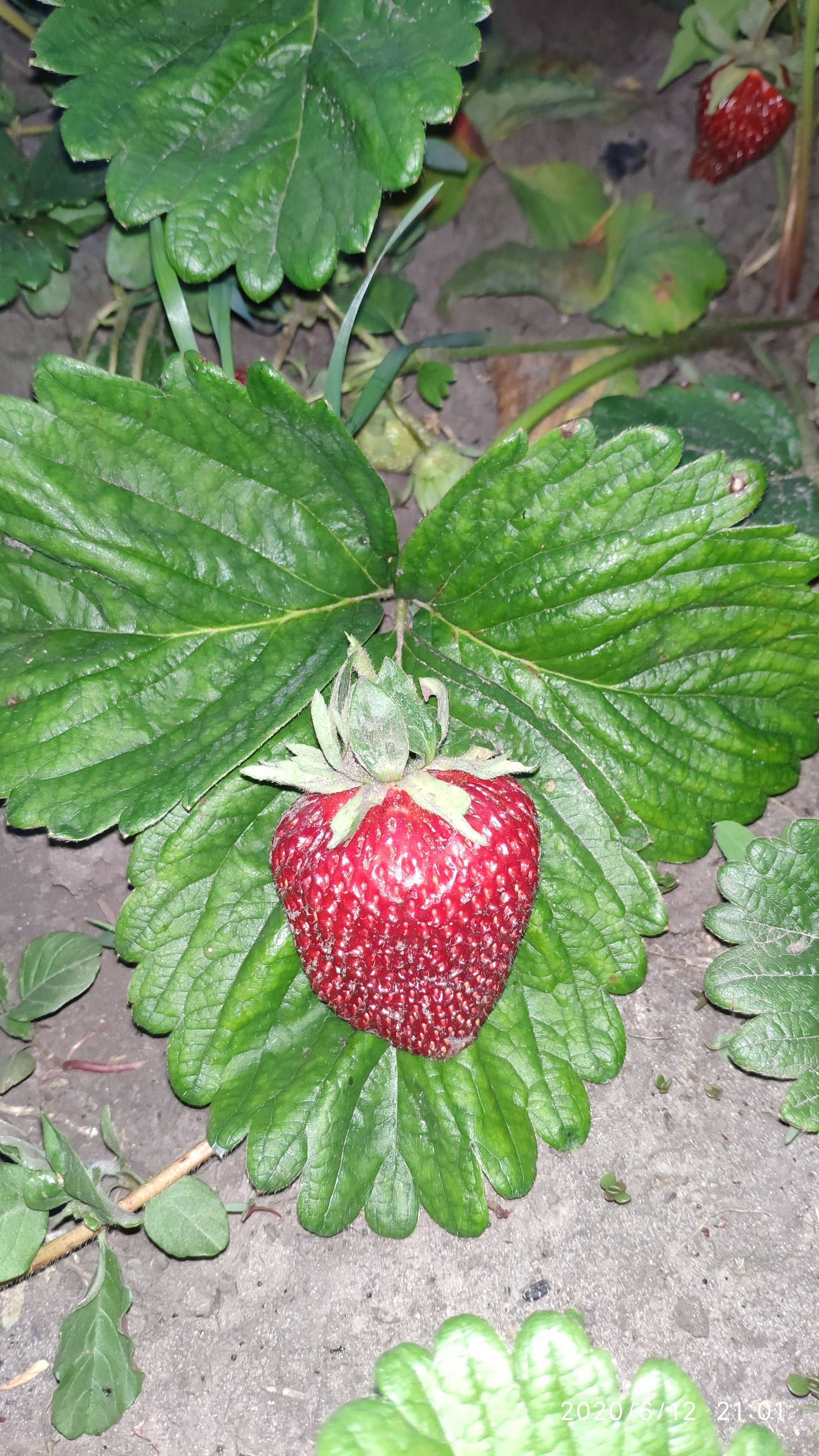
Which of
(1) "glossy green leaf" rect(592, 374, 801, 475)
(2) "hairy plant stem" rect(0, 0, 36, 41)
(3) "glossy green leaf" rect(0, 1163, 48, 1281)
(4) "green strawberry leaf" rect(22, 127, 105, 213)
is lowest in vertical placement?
(3) "glossy green leaf" rect(0, 1163, 48, 1281)

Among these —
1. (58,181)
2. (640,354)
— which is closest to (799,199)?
(640,354)

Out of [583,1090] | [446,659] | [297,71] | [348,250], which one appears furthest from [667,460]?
[583,1090]

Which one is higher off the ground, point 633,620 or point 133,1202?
point 633,620

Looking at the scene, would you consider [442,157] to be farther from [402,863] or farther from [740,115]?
[402,863]

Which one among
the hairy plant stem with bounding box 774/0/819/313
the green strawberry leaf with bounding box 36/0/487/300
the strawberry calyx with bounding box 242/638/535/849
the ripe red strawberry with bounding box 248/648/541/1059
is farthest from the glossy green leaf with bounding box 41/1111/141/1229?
the hairy plant stem with bounding box 774/0/819/313

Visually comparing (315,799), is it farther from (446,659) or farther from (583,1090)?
(583,1090)

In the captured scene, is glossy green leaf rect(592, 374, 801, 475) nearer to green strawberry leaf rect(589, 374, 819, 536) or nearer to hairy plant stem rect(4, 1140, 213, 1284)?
green strawberry leaf rect(589, 374, 819, 536)
